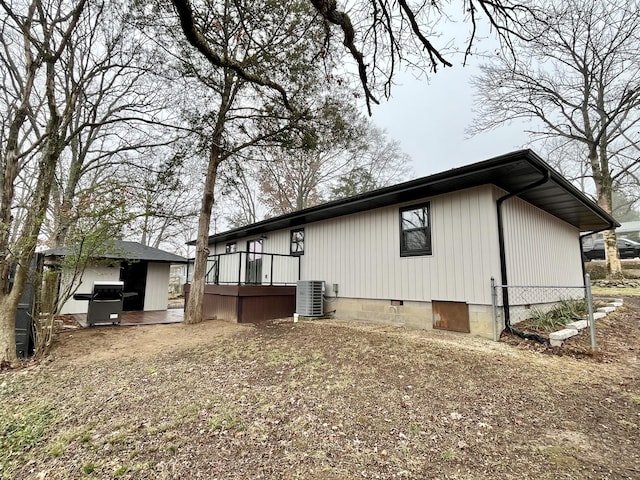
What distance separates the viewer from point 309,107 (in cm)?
736

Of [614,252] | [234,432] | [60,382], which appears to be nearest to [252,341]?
[60,382]

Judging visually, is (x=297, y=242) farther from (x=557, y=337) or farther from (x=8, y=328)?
(x=557, y=337)

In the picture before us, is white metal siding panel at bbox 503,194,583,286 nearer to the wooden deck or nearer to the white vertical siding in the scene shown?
the white vertical siding

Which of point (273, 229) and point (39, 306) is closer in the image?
point (39, 306)

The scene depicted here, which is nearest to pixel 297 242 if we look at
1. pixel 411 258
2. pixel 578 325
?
pixel 411 258

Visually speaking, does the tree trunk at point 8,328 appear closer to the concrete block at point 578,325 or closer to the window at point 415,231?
the window at point 415,231

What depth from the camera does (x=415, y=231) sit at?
660cm

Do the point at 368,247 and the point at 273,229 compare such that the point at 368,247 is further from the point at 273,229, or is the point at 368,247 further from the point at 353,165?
the point at 353,165

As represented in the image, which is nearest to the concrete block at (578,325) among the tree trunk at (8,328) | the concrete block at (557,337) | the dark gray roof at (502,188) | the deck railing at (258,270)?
the concrete block at (557,337)

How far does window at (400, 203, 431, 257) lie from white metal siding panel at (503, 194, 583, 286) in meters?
1.43

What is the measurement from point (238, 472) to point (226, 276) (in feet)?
30.5

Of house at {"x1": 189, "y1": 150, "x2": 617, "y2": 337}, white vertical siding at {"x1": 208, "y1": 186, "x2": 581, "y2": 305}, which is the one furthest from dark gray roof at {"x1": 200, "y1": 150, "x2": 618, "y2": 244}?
white vertical siding at {"x1": 208, "y1": 186, "x2": 581, "y2": 305}

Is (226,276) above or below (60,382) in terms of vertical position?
above

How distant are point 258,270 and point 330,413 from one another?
841 centimetres
